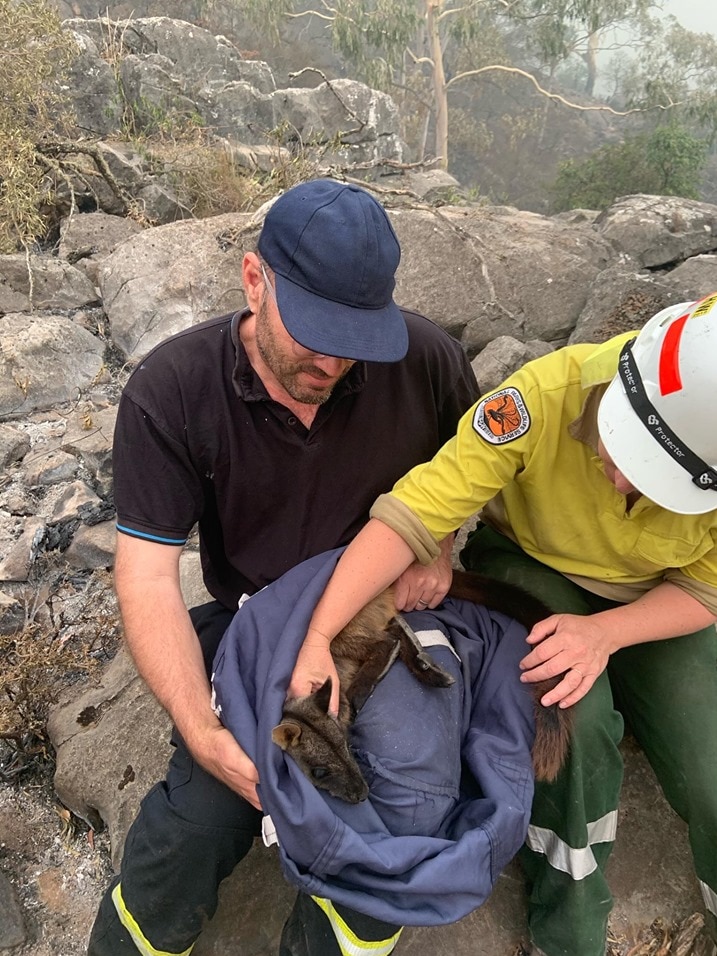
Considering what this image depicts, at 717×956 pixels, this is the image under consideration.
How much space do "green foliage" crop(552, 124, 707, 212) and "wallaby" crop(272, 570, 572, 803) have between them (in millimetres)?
16125

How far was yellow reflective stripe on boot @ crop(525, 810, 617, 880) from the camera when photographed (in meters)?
1.76

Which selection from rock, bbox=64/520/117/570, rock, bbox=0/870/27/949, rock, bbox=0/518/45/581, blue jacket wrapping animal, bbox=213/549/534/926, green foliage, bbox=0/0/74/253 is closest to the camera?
blue jacket wrapping animal, bbox=213/549/534/926

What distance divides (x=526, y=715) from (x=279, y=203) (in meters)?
1.56

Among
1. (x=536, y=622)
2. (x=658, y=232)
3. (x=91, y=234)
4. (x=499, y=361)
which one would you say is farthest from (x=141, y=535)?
(x=658, y=232)

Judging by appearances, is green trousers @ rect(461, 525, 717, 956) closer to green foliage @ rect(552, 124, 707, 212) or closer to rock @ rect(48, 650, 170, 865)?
rock @ rect(48, 650, 170, 865)

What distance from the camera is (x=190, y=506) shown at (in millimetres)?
2004

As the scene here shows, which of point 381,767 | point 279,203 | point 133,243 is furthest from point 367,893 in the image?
point 133,243

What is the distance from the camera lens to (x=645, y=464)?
1.56 meters

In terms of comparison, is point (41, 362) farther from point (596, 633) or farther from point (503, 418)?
point (596, 633)

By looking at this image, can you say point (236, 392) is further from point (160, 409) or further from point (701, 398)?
point (701, 398)

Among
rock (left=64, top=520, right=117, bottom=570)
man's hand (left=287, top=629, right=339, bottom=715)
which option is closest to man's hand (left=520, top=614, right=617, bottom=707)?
man's hand (left=287, top=629, right=339, bottom=715)

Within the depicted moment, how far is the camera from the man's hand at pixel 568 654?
1.75m

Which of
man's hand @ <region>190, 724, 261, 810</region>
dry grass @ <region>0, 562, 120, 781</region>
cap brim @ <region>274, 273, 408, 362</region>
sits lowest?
dry grass @ <region>0, 562, 120, 781</region>

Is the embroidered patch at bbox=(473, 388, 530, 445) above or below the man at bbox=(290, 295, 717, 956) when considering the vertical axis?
above
